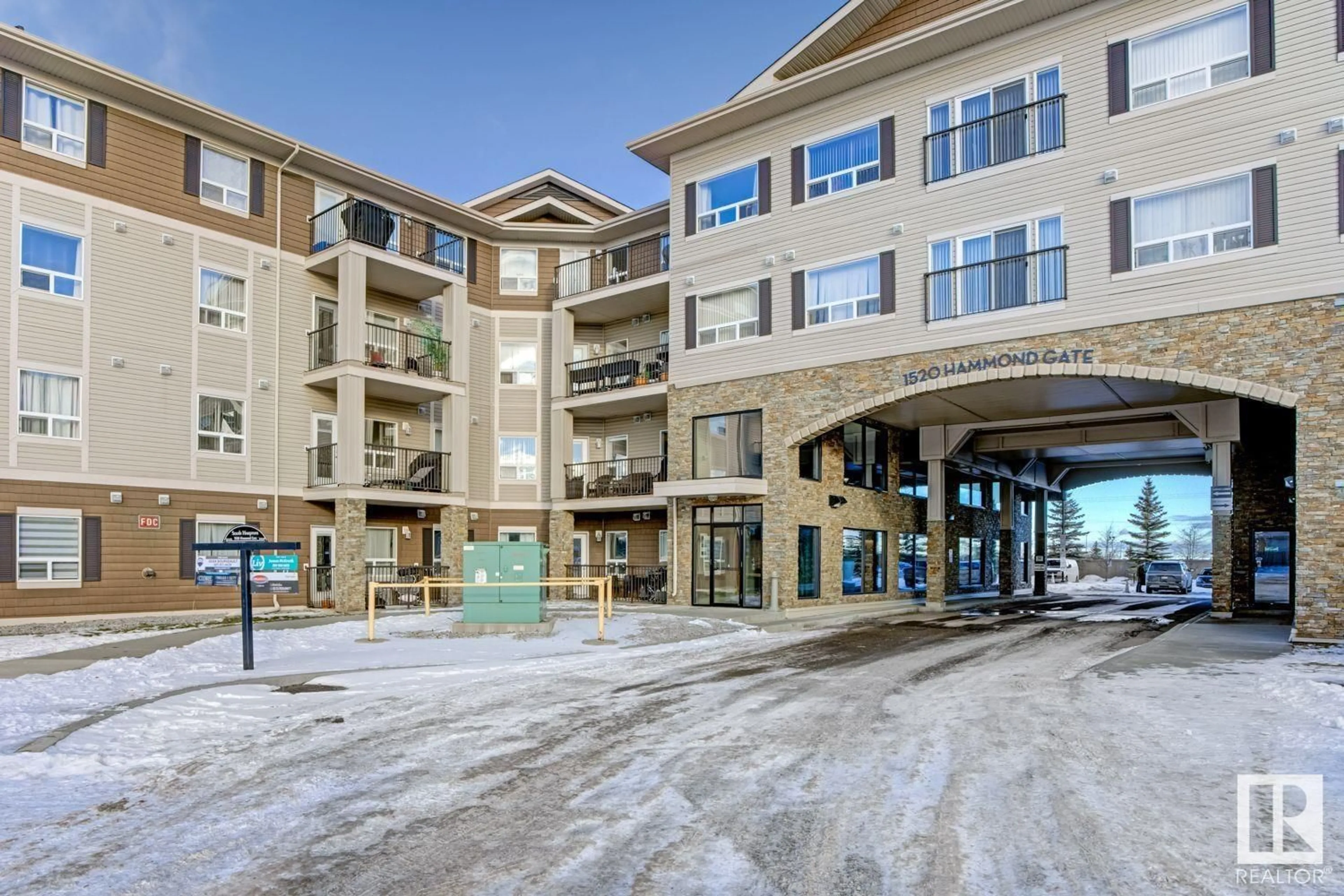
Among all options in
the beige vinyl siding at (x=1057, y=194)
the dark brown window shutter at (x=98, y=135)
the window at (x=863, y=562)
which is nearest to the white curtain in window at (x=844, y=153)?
the beige vinyl siding at (x=1057, y=194)

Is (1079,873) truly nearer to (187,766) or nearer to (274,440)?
(187,766)

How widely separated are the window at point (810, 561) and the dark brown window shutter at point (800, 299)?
5.23 m

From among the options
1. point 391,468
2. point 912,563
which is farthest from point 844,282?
point 391,468

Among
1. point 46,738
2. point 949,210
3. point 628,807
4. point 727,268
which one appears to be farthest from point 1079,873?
point 727,268

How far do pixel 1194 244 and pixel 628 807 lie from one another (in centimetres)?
1564

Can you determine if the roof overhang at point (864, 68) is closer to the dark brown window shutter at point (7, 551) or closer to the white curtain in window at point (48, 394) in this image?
the white curtain in window at point (48, 394)

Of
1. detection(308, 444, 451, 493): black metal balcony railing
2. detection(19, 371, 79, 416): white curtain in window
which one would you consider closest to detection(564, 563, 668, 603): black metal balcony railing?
detection(308, 444, 451, 493): black metal balcony railing

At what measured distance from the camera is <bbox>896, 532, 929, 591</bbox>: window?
2823 centimetres

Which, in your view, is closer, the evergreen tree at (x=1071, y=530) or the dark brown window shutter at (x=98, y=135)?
the dark brown window shutter at (x=98, y=135)

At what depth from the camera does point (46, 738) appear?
7934 mm

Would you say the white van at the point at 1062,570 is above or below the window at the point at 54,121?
below

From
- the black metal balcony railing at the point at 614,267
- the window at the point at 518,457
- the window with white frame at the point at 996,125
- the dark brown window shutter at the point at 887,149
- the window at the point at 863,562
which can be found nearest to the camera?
the window with white frame at the point at 996,125

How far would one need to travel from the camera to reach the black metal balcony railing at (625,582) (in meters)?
25.7

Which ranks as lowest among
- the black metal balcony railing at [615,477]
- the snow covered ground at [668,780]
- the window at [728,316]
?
the snow covered ground at [668,780]
